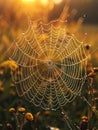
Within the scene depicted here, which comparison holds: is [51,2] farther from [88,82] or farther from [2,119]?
[88,82]

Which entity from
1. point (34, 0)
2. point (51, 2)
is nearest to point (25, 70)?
point (51, 2)

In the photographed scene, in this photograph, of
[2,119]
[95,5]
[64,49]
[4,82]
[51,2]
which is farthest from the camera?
[95,5]

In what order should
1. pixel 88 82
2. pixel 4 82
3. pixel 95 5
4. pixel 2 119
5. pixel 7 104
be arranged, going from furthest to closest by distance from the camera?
pixel 95 5
pixel 4 82
pixel 7 104
pixel 2 119
pixel 88 82

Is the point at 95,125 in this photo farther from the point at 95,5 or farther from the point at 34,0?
the point at 95,5

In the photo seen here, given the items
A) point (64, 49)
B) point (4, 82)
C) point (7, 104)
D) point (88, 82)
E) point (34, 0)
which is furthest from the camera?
point (34, 0)

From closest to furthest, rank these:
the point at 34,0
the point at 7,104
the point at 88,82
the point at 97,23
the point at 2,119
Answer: the point at 88,82, the point at 2,119, the point at 7,104, the point at 34,0, the point at 97,23

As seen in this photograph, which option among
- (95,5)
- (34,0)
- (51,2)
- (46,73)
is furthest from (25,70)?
(95,5)

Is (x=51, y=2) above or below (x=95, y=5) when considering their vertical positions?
below

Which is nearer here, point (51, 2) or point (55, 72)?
point (55, 72)

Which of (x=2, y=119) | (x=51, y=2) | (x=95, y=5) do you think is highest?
(x=95, y=5)
